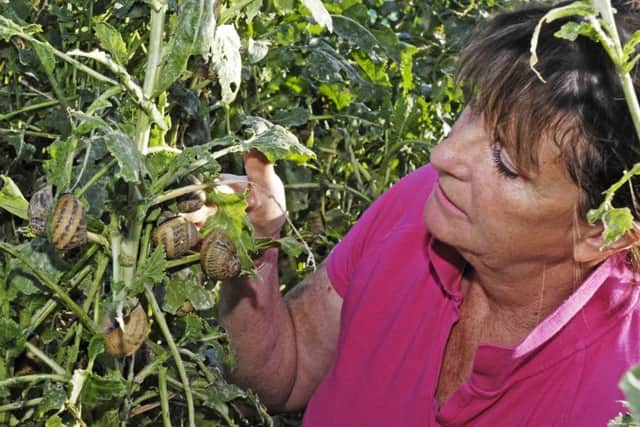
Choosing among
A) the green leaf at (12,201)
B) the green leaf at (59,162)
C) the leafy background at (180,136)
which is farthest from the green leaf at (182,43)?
the green leaf at (12,201)

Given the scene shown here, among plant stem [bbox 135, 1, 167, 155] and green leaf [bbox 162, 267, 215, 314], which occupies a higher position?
plant stem [bbox 135, 1, 167, 155]

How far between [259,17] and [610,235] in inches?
47.8

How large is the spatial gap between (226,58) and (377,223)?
0.76 meters

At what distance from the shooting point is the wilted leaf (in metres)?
1.25

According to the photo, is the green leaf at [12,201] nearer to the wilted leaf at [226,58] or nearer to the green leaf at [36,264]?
the green leaf at [36,264]

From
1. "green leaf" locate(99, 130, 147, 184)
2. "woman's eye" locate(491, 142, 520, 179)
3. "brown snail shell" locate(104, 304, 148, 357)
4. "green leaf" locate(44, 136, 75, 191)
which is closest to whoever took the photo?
"green leaf" locate(99, 130, 147, 184)

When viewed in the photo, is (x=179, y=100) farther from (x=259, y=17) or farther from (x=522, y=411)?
(x=522, y=411)

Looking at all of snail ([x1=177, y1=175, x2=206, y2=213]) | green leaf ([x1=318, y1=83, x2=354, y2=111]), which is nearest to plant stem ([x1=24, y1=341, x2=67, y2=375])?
snail ([x1=177, y1=175, x2=206, y2=213])

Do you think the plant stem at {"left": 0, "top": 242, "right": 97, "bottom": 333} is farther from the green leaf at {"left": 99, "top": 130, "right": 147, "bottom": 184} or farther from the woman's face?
the woman's face

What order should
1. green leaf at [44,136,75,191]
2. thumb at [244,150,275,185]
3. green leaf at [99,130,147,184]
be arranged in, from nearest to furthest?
1. green leaf at [99,130,147,184]
2. green leaf at [44,136,75,191]
3. thumb at [244,150,275,185]

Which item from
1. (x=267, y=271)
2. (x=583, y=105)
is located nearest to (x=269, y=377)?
(x=267, y=271)

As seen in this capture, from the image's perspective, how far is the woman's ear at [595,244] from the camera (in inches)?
59.4

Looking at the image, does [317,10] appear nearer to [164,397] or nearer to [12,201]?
[12,201]

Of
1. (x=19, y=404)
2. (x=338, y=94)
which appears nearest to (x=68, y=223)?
(x=19, y=404)
